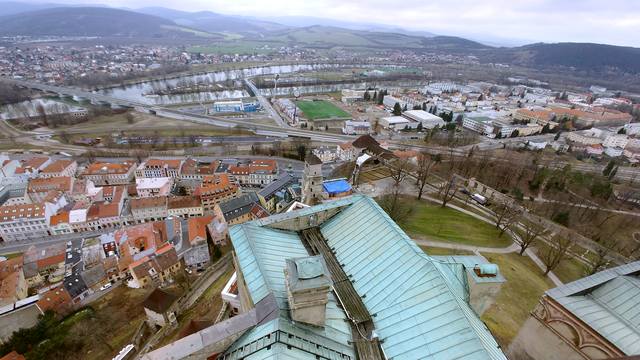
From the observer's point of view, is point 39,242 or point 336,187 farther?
point 39,242

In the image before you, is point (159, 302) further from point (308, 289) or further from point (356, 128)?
point (356, 128)

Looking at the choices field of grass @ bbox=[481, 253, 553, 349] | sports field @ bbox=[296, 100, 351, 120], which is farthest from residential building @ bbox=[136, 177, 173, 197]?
sports field @ bbox=[296, 100, 351, 120]

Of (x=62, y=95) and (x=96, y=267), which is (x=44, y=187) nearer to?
(x=96, y=267)

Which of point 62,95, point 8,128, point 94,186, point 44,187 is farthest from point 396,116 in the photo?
point 62,95

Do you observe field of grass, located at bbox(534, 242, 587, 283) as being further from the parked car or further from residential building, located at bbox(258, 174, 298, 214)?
the parked car

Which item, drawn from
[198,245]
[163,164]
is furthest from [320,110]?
[198,245]

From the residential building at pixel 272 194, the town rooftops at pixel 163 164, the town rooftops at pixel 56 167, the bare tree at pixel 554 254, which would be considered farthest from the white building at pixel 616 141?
the town rooftops at pixel 56 167
